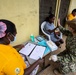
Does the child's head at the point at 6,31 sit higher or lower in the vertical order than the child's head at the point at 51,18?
higher

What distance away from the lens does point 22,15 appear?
2.41 meters

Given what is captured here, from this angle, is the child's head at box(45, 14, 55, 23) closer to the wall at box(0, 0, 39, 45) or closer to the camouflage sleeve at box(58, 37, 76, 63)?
the wall at box(0, 0, 39, 45)

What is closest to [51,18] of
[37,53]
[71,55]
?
[71,55]

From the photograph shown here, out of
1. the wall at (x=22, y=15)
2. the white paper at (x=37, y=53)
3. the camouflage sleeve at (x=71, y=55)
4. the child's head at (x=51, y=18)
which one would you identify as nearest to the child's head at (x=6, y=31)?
the white paper at (x=37, y=53)

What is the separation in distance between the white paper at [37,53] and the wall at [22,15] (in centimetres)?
74

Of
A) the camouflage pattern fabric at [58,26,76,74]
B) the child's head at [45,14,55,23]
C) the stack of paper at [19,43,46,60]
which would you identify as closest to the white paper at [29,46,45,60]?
the stack of paper at [19,43,46,60]

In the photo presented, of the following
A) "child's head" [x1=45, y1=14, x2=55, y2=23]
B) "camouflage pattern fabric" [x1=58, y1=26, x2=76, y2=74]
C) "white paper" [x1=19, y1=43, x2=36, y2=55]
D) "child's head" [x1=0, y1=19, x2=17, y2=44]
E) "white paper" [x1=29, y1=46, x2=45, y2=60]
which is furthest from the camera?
"child's head" [x1=45, y1=14, x2=55, y2=23]

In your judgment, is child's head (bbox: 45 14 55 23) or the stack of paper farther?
child's head (bbox: 45 14 55 23)

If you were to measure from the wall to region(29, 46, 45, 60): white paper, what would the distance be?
0.74 metres

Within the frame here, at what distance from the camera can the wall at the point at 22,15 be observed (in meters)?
2.08

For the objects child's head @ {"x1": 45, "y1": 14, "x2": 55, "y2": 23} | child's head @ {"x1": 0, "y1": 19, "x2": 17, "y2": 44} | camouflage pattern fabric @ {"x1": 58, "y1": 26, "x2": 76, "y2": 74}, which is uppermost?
child's head @ {"x1": 0, "y1": 19, "x2": 17, "y2": 44}

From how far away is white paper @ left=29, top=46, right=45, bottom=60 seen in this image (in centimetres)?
184

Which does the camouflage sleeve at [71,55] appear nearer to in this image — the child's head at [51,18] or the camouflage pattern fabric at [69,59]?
the camouflage pattern fabric at [69,59]

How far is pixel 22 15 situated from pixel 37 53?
3.19 feet
